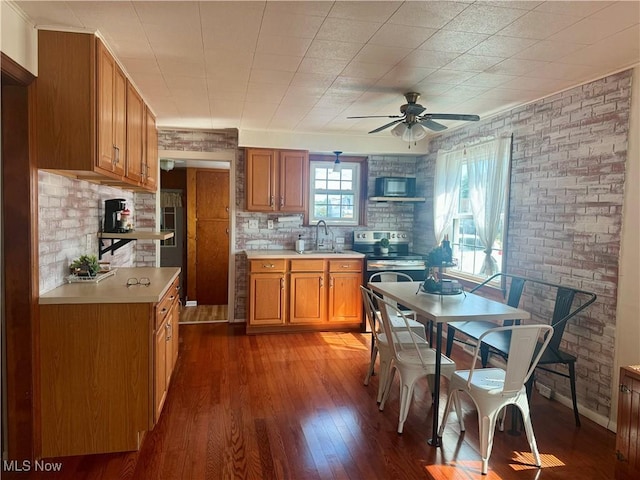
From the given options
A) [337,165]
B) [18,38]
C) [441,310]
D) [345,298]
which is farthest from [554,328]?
[18,38]

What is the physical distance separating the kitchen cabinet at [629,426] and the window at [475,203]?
5.76ft

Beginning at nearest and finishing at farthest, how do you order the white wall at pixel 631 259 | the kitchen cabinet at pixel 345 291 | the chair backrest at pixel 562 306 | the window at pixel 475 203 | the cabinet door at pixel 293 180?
the white wall at pixel 631 259, the chair backrest at pixel 562 306, the window at pixel 475 203, the kitchen cabinet at pixel 345 291, the cabinet door at pixel 293 180

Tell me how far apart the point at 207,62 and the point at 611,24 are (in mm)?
2221

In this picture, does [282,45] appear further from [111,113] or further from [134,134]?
[134,134]

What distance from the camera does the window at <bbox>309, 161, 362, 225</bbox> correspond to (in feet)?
17.9

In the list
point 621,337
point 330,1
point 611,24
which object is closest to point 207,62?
point 330,1

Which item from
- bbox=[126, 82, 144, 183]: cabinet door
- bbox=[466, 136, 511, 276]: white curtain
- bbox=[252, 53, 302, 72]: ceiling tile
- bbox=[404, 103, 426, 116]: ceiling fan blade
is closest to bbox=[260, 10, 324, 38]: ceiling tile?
bbox=[252, 53, 302, 72]: ceiling tile

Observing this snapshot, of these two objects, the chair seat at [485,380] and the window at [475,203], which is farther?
the window at [475,203]

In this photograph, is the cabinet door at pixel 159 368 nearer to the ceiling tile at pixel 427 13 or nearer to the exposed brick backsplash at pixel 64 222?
the exposed brick backsplash at pixel 64 222

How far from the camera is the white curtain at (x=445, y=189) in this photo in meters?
4.58

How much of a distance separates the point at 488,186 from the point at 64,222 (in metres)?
3.40

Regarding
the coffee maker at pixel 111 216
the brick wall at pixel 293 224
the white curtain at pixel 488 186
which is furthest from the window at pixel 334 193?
the coffee maker at pixel 111 216

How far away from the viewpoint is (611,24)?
6.98 ft

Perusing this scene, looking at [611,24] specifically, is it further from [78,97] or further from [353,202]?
[353,202]
